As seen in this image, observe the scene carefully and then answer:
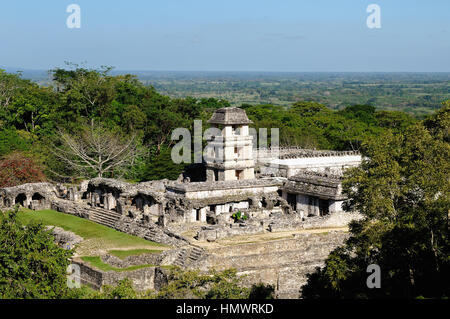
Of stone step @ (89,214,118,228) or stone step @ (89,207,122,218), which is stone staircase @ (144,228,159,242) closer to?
stone step @ (89,214,118,228)

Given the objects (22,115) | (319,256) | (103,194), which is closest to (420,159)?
(319,256)

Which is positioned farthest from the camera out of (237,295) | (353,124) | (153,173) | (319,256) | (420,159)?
(353,124)

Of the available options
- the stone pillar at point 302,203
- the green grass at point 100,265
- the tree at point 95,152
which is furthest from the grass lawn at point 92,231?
the stone pillar at point 302,203

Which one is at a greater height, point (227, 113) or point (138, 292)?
point (227, 113)

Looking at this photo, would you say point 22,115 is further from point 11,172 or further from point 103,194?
point 103,194

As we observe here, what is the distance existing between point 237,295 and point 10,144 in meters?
34.7

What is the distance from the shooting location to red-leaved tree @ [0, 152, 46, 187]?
47.3 m

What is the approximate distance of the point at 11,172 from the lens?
157 feet

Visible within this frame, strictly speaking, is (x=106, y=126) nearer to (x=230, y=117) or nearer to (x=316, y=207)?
(x=230, y=117)

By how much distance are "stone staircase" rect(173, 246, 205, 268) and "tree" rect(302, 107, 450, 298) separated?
6819mm

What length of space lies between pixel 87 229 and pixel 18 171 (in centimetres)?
1222

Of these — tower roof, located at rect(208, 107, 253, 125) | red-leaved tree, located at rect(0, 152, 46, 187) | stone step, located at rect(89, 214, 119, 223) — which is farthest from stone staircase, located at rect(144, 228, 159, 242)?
red-leaved tree, located at rect(0, 152, 46, 187)
